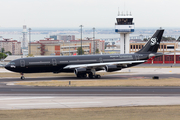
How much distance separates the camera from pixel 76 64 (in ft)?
195

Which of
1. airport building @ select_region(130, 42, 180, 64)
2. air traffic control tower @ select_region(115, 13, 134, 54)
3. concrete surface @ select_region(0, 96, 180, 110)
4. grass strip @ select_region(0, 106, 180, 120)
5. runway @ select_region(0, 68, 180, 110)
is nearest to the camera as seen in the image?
grass strip @ select_region(0, 106, 180, 120)

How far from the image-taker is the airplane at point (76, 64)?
5628 cm

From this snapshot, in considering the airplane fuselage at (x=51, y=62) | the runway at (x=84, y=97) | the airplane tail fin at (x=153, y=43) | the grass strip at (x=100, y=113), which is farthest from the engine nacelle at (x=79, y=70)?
the grass strip at (x=100, y=113)

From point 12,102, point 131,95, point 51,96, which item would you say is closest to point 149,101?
point 131,95

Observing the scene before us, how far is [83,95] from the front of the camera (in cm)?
3834

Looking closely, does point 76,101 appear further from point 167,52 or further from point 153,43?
point 167,52

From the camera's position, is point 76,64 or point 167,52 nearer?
point 76,64

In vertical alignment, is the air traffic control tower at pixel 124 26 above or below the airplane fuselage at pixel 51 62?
above

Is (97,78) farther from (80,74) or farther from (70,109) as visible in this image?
(70,109)

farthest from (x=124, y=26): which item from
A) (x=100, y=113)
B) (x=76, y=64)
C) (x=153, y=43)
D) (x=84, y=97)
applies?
(x=100, y=113)

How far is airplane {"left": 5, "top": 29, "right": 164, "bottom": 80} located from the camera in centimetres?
5628

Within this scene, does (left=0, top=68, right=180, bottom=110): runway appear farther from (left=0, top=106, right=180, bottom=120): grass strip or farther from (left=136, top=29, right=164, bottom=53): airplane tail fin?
(left=136, top=29, right=164, bottom=53): airplane tail fin


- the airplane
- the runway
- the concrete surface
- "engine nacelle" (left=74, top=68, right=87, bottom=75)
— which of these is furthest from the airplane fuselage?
the concrete surface

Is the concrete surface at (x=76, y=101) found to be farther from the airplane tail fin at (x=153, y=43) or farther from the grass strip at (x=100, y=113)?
the airplane tail fin at (x=153, y=43)
